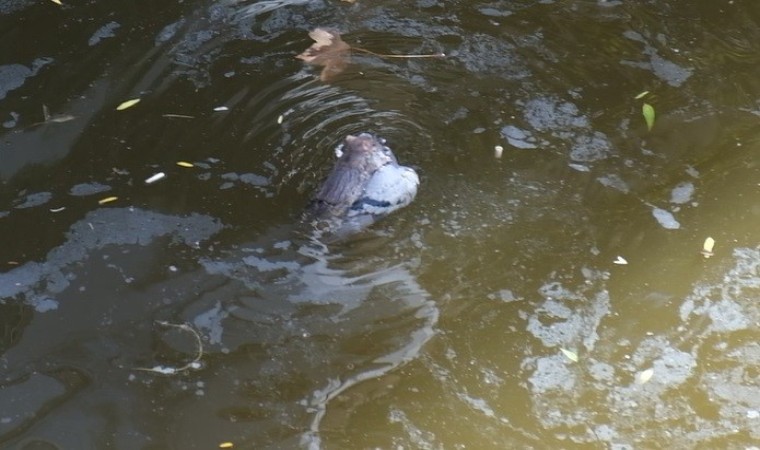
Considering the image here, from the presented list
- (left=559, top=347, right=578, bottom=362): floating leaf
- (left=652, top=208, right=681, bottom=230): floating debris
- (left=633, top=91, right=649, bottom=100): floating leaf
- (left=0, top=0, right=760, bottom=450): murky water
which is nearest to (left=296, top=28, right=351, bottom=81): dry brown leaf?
(left=0, top=0, right=760, bottom=450): murky water

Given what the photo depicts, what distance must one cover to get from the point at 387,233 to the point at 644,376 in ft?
3.67

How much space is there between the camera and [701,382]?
10.5ft

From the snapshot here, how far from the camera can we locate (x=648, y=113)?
4.20 m

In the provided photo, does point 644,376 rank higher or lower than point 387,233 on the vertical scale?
lower

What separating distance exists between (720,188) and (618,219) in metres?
0.51

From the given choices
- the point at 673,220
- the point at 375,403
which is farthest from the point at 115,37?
the point at 673,220

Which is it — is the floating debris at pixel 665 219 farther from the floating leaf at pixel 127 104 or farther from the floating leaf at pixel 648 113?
the floating leaf at pixel 127 104

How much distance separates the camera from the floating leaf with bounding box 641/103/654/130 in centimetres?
416

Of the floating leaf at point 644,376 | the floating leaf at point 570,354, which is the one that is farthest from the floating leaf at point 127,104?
the floating leaf at point 644,376

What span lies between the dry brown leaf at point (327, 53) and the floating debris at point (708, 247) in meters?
1.92

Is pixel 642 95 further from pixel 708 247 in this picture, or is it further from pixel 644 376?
pixel 644 376

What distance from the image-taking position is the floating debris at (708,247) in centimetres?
363

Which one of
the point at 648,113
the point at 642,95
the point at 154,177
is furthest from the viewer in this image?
the point at 642,95

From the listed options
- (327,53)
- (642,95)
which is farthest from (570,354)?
(327,53)
